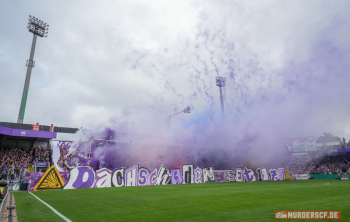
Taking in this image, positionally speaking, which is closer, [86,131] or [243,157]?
[86,131]

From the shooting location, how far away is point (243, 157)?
45.0m

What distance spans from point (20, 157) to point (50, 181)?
19.2 meters

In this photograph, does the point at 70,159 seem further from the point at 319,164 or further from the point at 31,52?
the point at 319,164

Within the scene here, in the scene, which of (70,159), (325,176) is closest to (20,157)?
(70,159)

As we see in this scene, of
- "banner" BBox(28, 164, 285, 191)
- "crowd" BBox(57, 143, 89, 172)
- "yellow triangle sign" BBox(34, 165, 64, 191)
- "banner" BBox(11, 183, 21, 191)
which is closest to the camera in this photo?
"banner" BBox(11, 183, 21, 191)

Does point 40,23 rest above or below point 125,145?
above

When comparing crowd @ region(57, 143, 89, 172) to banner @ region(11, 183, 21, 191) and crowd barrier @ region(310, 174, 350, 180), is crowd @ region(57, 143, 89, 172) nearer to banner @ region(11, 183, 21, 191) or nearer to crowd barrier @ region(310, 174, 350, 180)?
banner @ region(11, 183, 21, 191)

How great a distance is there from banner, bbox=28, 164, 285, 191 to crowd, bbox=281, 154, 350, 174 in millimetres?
15217

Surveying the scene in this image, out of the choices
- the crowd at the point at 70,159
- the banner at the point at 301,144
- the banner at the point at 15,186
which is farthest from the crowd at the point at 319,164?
the banner at the point at 15,186

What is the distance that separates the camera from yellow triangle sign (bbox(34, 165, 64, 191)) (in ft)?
70.8

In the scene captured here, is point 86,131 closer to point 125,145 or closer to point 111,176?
point 125,145

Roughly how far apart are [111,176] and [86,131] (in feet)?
45.5

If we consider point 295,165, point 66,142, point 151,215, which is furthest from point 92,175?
point 295,165

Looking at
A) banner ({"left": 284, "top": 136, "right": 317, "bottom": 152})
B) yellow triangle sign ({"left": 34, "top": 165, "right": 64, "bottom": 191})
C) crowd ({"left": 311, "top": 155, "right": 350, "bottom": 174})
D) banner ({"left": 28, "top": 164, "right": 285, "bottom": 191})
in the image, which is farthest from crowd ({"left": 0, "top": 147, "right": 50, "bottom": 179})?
banner ({"left": 284, "top": 136, "right": 317, "bottom": 152})
